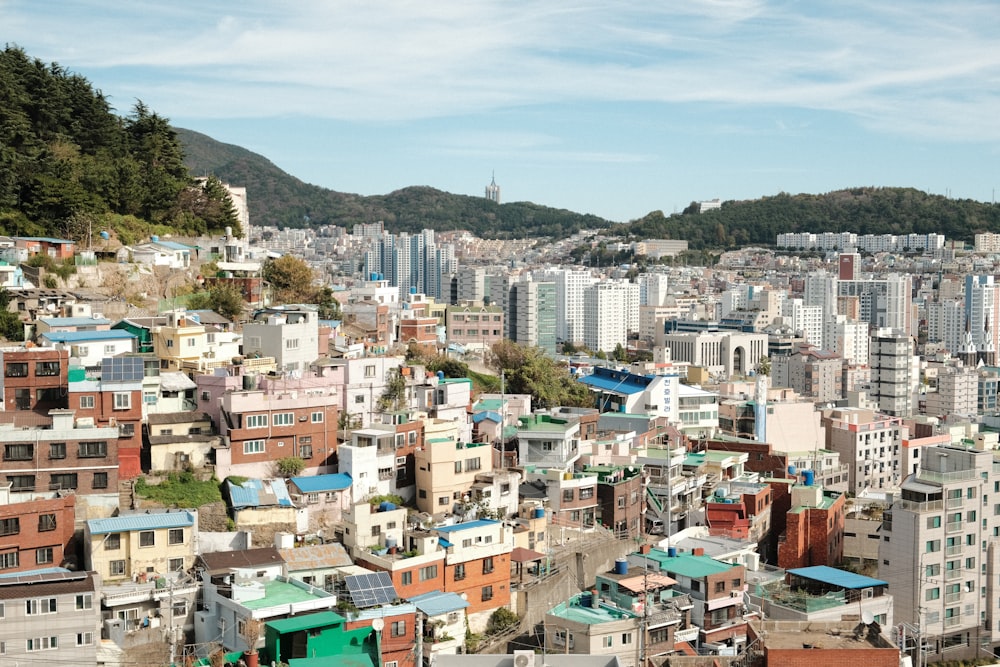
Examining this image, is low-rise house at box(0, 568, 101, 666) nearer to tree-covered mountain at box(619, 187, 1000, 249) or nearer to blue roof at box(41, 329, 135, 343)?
blue roof at box(41, 329, 135, 343)

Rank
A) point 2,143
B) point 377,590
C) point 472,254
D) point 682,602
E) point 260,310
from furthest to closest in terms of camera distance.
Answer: point 472,254
point 2,143
point 260,310
point 682,602
point 377,590

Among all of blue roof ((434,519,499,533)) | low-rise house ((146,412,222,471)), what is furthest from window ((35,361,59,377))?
blue roof ((434,519,499,533))

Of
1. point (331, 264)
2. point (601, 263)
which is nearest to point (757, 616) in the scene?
point (331, 264)

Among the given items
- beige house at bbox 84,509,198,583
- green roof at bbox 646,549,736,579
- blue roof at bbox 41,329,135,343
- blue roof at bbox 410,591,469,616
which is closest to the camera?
beige house at bbox 84,509,198,583

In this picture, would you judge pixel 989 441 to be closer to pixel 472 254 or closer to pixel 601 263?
pixel 472 254

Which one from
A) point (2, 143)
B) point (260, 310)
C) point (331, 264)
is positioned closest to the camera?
point (260, 310)

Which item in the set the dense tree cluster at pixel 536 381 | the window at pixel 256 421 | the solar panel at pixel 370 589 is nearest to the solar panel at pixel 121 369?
the window at pixel 256 421
